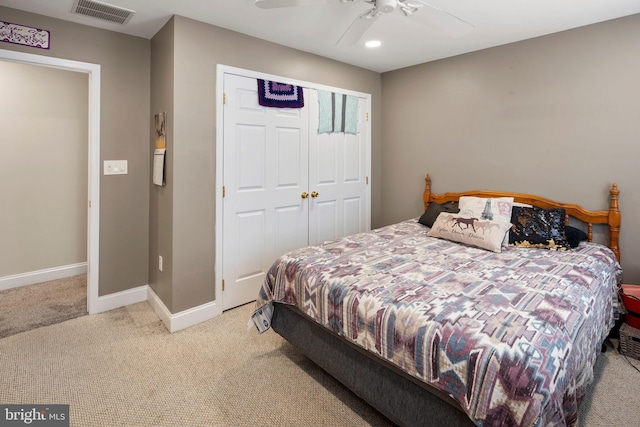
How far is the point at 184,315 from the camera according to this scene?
2797mm

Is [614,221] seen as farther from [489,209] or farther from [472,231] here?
[472,231]

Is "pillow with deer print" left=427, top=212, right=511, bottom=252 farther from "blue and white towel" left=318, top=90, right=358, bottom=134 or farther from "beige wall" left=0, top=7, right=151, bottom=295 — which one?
"beige wall" left=0, top=7, right=151, bottom=295

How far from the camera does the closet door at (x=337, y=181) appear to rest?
3639mm

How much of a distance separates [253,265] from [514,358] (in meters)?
2.40

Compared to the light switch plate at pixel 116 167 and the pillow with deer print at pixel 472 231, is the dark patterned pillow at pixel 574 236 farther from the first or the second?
the light switch plate at pixel 116 167

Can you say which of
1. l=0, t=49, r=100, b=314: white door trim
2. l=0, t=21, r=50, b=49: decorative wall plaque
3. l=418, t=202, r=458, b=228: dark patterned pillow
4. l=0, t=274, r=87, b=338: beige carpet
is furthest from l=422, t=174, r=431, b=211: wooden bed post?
l=0, t=21, r=50, b=49: decorative wall plaque

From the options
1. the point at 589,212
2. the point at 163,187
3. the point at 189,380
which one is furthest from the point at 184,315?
the point at 589,212

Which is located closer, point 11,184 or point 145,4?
point 145,4

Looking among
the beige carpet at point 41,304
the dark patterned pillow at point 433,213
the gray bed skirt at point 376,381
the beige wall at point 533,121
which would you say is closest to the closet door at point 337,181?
the beige wall at point 533,121

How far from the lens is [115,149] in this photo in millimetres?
3018

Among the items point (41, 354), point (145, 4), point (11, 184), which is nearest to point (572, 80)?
point (145, 4)

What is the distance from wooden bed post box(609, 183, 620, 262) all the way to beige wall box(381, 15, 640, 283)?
60 millimetres

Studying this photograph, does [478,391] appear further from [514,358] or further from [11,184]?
[11,184]

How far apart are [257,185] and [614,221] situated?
290cm
